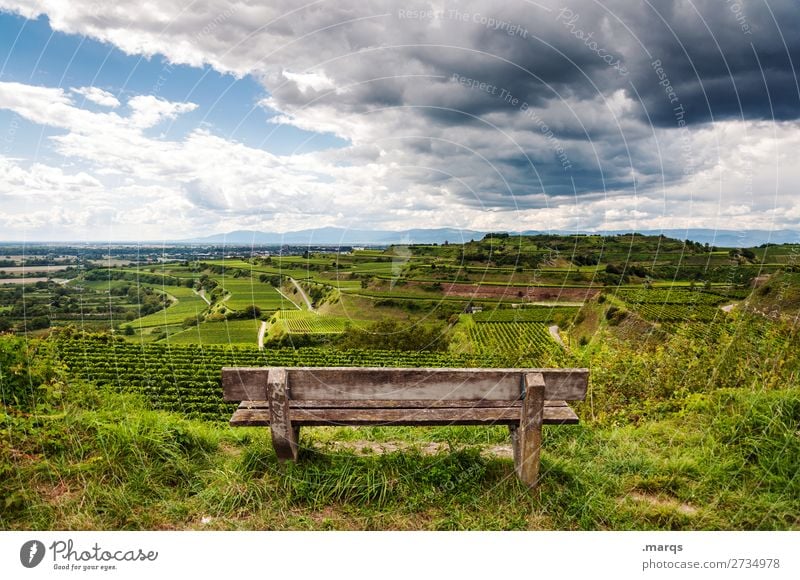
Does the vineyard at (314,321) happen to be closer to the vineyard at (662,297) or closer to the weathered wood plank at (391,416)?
the weathered wood plank at (391,416)

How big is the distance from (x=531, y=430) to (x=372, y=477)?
1.16 meters

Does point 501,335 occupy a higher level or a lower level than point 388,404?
lower

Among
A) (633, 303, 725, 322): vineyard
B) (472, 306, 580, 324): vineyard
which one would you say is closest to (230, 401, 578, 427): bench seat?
(633, 303, 725, 322): vineyard

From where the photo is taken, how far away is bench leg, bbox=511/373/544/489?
2.97 meters

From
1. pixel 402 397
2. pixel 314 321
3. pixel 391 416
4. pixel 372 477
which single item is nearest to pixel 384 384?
pixel 402 397

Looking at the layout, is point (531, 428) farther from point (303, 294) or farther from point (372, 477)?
point (303, 294)

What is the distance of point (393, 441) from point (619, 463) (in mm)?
1842

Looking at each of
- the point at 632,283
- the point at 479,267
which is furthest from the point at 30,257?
the point at 632,283

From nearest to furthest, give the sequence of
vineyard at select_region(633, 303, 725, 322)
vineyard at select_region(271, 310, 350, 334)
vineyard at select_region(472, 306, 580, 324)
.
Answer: vineyard at select_region(271, 310, 350, 334) → vineyard at select_region(633, 303, 725, 322) → vineyard at select_region(472, 306, 580, 324)

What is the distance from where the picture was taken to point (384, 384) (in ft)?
9.57

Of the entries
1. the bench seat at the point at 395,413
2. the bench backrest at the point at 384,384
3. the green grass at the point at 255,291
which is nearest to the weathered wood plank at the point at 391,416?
the bench seat at the point at 395,413

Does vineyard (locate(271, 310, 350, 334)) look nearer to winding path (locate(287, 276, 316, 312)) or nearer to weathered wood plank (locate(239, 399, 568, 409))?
winding path (locate(287, 276, 316, 312))
